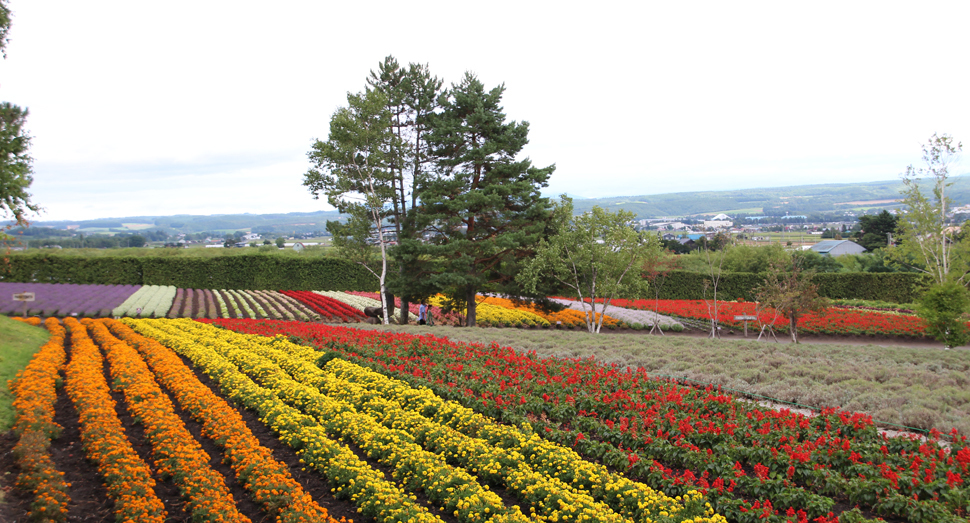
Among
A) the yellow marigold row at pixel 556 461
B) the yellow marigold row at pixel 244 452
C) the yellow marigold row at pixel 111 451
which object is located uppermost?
the yellow marigold row at pixel 111 451

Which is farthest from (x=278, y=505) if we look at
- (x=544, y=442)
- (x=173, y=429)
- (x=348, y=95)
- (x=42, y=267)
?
(x=42, y=267)

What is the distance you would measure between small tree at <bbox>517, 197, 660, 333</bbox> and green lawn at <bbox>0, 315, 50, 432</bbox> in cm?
1637

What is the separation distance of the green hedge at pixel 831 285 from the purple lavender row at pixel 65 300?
34297 mm

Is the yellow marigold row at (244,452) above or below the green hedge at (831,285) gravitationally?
above

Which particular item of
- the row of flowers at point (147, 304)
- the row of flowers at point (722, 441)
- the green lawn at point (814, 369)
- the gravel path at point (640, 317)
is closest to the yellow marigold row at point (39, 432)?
the row of flowers at point (722, 441)

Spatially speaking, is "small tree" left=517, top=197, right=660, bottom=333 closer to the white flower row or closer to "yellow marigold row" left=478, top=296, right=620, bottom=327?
"yellow marigold row" left=478, top=296, right=620, bottom=327

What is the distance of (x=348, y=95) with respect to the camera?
2506cm

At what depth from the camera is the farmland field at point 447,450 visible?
6.21 m

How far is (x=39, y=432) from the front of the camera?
300 inches

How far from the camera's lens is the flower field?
20.2 feet

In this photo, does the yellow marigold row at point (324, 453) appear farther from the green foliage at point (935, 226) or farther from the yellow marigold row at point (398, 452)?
the green foliage at point (935, 226)

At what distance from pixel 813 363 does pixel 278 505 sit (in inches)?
518

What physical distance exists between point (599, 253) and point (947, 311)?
1374 centimetres

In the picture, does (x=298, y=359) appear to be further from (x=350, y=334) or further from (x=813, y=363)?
(x=813, y=363)
